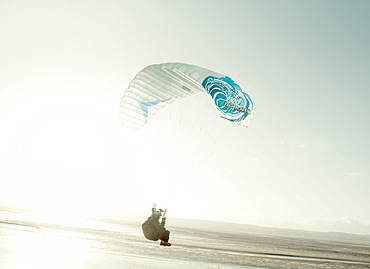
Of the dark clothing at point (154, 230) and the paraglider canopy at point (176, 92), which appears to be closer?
the dark clothing at point (154, 230)

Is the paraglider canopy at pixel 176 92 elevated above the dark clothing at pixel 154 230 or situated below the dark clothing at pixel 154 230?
above

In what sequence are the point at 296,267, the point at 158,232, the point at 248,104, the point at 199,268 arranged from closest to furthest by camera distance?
the point at 158,232 → the point at 248,104 → the point at 199,268 → the point at 296,267

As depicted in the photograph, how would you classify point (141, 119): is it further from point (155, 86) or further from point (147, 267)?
point (147, 267)

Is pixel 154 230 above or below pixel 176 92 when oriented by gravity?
below

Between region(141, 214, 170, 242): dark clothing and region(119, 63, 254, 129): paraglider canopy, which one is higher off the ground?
region(119, 63, 254, 129): paraglider canopy

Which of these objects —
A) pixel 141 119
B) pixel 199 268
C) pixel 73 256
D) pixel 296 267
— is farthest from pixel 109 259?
pixel 296 267

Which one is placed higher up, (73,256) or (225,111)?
(225,111)

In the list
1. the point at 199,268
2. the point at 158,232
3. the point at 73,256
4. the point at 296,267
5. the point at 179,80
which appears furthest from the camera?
the point at 296,267

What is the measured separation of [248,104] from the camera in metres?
15.0

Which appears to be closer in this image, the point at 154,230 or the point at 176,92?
the point at 154,230

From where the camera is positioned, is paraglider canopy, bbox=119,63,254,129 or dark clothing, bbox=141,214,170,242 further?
Answer: paraglider canopy, bbox=119,63,254,129

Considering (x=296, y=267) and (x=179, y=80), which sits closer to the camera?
(x=179, y=80)

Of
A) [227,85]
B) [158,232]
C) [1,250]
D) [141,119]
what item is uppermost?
[227,85]

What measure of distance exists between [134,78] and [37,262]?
10.6m
